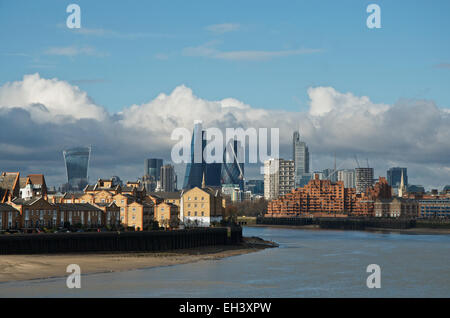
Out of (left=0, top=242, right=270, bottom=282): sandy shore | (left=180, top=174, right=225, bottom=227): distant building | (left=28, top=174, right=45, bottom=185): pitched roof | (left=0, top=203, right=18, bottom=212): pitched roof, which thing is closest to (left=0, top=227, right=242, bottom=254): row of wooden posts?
(left=0, top=242, right=270, bottom=282): sandy shore

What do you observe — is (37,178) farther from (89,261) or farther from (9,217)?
(89,261)

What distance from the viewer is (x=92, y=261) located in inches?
3959

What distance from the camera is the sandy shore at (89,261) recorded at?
84.8 meters

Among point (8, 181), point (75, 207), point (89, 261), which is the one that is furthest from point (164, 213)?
point (89, 261)

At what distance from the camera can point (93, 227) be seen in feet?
460

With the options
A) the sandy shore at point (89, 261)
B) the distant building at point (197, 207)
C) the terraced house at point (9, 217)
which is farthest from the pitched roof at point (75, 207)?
the distant building at point (197, 207)

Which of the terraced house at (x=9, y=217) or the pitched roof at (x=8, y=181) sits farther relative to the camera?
the pitched roof at (x=8, y=181)

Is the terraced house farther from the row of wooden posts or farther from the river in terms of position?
the river

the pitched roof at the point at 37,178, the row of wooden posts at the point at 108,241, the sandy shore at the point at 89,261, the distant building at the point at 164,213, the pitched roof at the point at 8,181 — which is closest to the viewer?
the sandy shore at the point at 89,261

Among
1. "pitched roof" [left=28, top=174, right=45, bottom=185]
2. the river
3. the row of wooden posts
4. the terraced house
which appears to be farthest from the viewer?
"pitched roof" [left=28, top=174, right=45, bottom=185]

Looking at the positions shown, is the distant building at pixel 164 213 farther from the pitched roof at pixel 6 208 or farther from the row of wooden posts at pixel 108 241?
the pitched roof at pixel 6 208

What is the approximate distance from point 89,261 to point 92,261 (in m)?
0.51

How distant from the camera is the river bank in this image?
84.9 m

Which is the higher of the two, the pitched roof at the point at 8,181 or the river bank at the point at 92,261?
the pitched roof at the point at 8,181
